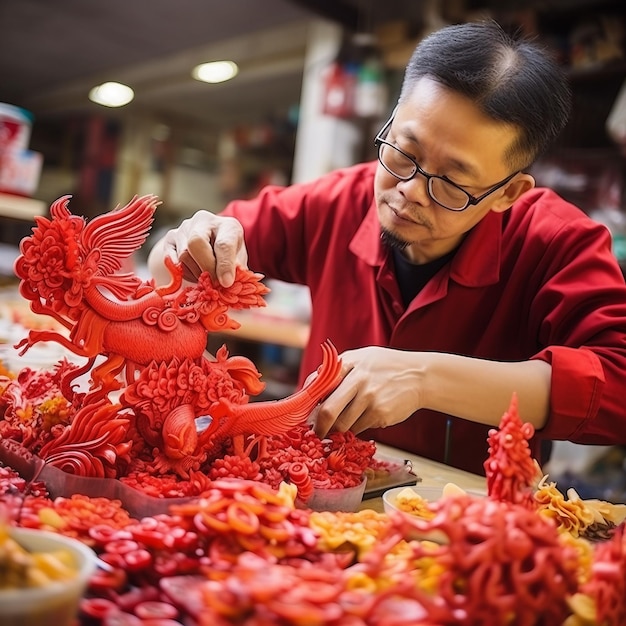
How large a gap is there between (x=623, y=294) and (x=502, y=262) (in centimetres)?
27

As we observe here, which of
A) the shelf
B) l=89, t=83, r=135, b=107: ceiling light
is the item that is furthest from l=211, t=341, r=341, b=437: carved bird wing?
l=89, t=83, r=135, b=107: ceiling light

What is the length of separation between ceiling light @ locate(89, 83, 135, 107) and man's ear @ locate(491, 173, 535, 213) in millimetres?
4369

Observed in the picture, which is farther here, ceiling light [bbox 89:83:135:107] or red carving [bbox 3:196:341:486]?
ceiling light [bbox 89:83:135:107]

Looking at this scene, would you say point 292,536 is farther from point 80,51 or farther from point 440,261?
point 80,51

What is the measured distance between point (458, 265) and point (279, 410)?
61cm

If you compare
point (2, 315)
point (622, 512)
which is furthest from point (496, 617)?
point (2, 315)

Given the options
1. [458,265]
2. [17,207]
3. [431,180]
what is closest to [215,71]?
[17,207]

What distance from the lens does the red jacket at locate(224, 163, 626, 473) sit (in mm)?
1280

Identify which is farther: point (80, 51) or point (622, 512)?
point (80, 51)

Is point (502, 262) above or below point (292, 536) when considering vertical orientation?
above

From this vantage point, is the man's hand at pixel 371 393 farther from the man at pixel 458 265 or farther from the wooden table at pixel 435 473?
the wooden table at pixel 435 473

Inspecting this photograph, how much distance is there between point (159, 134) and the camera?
5.45 metres

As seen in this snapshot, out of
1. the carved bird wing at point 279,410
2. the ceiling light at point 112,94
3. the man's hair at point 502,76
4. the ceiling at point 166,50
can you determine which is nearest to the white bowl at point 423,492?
the carved bird wing at point 279,410

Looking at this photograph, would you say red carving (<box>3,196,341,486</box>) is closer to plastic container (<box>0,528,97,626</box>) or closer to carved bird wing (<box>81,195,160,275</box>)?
carved bird wing (<box>81,195,160,275</box>)
